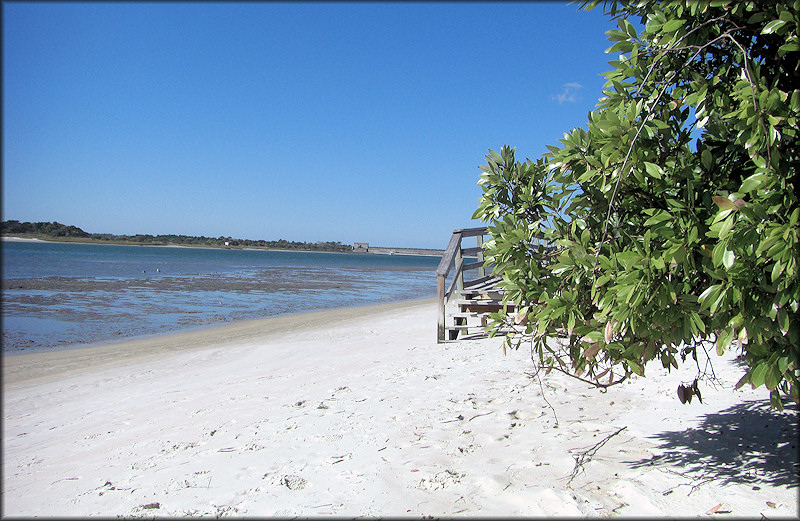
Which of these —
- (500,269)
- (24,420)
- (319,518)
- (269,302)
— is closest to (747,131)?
(500,269)

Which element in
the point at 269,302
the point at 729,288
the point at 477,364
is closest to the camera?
the point at 729,288

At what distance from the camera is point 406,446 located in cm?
364

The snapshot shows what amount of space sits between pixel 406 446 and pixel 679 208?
234 centimetres

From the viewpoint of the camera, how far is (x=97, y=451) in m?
4.10

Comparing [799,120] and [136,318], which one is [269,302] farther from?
[799,120]

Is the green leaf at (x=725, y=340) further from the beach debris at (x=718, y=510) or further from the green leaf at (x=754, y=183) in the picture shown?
the beach debris at (x=718, y=510)

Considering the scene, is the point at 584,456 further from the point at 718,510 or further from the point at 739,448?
the point at 739,448

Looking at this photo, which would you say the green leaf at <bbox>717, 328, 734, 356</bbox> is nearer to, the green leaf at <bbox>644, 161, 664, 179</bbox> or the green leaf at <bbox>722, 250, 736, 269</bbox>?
the green leaf at <bbox>722, 250, 736, 269</bbox>

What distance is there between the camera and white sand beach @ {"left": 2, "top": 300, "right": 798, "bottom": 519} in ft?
9.48

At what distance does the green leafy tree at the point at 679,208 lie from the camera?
2021mm

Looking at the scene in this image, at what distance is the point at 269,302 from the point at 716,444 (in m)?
16.7

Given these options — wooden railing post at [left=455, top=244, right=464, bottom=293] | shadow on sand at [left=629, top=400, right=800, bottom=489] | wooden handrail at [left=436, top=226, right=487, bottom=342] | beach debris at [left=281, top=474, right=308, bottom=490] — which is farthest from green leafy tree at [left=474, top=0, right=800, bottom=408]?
wooden railing post at [left=455, top=244, right=464, bottom=293]

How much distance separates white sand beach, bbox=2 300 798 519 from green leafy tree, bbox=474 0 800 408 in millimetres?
670

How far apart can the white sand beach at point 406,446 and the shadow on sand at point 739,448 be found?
0.05ft
